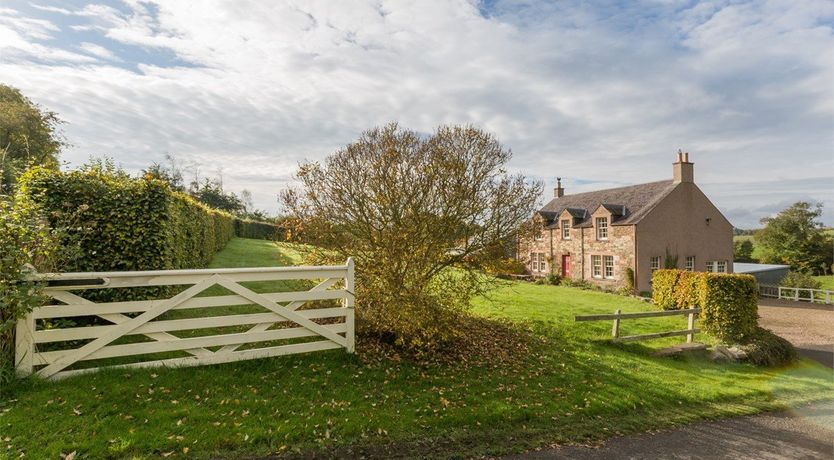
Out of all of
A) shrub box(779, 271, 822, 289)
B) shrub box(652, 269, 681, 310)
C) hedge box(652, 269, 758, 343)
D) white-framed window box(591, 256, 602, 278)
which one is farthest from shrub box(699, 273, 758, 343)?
shrub box(779, 271, 822, 289)

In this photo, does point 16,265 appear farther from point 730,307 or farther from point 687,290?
point 687,290

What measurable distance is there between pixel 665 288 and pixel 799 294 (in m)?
18.0

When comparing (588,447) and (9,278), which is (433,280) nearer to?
(588,447)

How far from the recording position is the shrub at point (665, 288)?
2019cm

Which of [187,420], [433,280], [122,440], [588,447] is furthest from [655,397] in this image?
[122,440]

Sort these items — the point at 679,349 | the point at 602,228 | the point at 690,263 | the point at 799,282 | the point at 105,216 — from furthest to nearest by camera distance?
the point at 799,282 < the point at 602,228 < the point at 690,263 < the point at 679,349 < the point at 105,216

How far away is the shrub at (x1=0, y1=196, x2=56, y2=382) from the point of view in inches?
201

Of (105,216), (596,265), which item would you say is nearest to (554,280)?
(596,265)

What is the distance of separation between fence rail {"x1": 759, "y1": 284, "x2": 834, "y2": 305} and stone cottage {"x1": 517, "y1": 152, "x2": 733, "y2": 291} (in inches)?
144

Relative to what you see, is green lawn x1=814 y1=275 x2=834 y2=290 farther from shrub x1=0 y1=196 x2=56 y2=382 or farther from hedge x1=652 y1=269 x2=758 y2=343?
shrub x1=0 y1=196 x2=56 y2=382

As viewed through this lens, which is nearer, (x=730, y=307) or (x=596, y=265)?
(x=730, y=307)

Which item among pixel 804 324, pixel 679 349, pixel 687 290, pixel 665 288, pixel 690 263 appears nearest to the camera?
pixel 679 349

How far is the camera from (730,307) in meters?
12.5

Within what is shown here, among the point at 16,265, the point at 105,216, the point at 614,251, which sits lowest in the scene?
the point at 16,265
